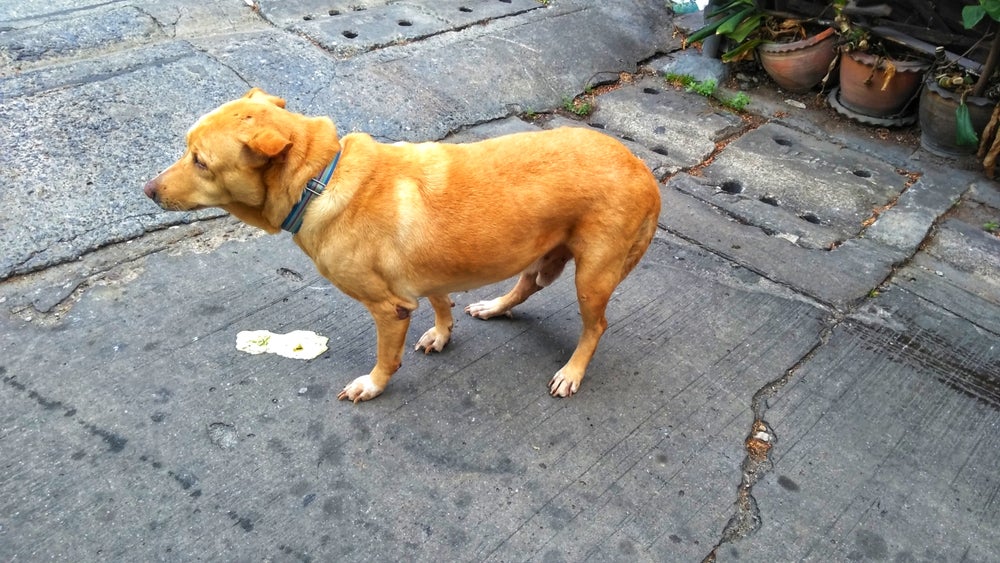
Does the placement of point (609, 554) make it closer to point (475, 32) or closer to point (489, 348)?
point (489, 348)

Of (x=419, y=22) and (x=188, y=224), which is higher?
(x=419, y=22)

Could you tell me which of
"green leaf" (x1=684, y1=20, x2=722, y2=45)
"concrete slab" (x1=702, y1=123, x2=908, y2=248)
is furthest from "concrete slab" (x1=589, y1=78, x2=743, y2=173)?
"green leaf" (x1=684, y1=20, x2=722, y2=45)

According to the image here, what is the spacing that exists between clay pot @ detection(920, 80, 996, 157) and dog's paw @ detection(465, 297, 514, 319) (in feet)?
13.9

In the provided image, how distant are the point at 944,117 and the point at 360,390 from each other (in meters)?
5.24

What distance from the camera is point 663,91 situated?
6641 millimetres

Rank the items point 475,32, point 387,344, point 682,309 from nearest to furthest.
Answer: point 387,344 → point 682,309 → point 475,32

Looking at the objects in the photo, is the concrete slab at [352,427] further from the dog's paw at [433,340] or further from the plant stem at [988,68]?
the plant stem at [988,68]

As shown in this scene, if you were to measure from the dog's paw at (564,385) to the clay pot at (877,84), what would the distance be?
14.5 feet

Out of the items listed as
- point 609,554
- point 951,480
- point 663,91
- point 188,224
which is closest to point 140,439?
point 188,224

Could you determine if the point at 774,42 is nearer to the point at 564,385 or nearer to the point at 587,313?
the point at 587,313

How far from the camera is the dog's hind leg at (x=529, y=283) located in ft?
11.1

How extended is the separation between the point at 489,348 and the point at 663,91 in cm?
398

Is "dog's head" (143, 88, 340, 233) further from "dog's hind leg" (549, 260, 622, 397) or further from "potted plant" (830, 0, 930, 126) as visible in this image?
"potted plant" (830, 0, 930, 126)

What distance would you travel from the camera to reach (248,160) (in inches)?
103
